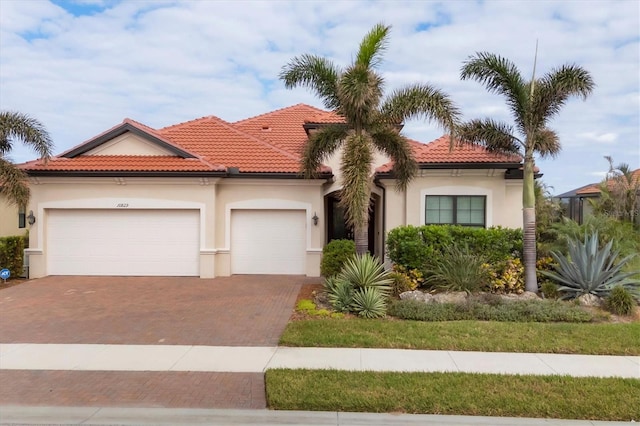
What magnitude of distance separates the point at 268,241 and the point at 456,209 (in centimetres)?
636

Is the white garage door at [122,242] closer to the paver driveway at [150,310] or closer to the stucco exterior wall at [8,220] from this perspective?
the paver driveway at [150,310]

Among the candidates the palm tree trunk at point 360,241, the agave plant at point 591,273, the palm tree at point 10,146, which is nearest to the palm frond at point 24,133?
the palm tree at point 10,146

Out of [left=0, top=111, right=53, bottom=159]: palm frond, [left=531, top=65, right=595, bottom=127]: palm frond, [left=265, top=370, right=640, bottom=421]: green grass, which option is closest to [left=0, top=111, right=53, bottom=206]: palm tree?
[left=0, top=111, right=53, bottom=159]: palm frond

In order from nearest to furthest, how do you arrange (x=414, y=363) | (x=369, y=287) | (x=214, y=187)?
(x=414, y=363), (x=369, y=287), (x=214, y=187)

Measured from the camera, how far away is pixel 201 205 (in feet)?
47.7

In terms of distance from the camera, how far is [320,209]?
15.0 m

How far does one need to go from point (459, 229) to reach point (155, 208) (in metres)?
9.51

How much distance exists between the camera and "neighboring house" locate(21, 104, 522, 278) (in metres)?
14.6

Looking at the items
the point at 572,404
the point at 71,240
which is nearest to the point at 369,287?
the point at 572,404

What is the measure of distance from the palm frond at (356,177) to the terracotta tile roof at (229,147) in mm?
4388

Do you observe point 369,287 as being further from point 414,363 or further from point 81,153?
point 81,153

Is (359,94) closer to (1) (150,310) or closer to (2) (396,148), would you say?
(2) (396,148)

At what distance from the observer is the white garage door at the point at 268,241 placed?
15.2 m

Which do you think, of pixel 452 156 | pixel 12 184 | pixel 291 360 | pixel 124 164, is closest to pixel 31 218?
pixel 12 184
